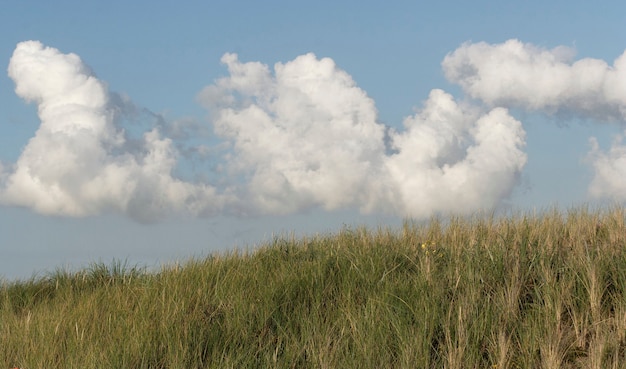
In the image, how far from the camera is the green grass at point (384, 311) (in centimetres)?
626

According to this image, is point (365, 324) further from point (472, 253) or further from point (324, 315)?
point (472, 253)

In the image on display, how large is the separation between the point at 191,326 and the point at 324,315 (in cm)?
153

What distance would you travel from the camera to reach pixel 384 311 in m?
6.86

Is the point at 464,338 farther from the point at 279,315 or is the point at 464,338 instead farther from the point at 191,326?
the point at 191,326

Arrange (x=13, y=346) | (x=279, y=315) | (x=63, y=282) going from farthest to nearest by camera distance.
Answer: (x=63, y=282) → (x=13, y=346) → (x=279, y=315)

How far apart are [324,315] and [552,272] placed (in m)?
2.59

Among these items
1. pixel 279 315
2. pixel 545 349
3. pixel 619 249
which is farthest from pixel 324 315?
pixel 619 249

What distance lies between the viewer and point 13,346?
8.74 metres

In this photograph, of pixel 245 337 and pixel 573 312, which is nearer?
pixel 573 312

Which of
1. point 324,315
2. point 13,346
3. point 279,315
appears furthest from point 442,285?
point 13,346

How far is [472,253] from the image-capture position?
25.8ft

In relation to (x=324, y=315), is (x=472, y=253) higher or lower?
higher

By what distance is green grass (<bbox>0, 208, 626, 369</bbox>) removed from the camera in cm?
626

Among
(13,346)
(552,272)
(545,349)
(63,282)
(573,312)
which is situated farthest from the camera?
(63,282)
